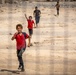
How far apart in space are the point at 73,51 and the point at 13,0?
115 ft

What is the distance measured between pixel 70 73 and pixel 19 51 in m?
1.59

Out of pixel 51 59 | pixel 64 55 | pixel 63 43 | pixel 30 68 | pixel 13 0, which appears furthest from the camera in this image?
pixel 13 0

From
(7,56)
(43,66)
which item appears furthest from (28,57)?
(43,66)

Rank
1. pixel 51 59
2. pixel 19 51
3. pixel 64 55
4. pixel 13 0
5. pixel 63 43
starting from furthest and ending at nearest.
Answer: pixel 13 0 → pixel 63 43 → pixel 64 55 → pixel 51 59 → pixel 19 51

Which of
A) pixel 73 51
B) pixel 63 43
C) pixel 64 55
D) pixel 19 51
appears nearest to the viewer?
pixel 19 51

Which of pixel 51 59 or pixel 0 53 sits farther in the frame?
pixel 0 53

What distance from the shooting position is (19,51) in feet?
31.6

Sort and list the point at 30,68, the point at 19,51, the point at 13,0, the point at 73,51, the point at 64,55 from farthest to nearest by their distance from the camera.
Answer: the point at 13,0, the point at 73,51, the point at 64,55, the point at 30,68, the point at 19,51

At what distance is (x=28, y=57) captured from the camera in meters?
12.6

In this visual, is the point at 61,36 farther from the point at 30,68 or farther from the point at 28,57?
the point at 30,68

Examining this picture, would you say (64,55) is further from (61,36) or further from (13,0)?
(13,0)

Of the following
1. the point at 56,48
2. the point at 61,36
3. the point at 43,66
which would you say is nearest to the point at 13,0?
the point at 61,36

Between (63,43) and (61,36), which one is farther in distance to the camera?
(61,36)

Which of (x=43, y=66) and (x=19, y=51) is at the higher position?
(x=19, y=51)
